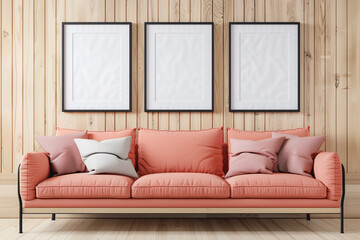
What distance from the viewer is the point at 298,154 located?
2.89m

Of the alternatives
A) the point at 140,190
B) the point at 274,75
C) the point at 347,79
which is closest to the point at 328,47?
the point at 347,79

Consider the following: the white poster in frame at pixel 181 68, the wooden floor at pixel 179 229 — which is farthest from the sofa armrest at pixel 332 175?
the white poster in frame at pixel 181 68

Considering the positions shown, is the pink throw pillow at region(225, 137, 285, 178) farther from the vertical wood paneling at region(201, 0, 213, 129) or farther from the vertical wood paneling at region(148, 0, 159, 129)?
the vertical wood paneling at region(148, 0, 159, 129)

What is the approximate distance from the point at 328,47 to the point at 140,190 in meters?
2.48

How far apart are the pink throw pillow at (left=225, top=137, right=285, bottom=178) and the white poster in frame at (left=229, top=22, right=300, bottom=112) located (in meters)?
0.58

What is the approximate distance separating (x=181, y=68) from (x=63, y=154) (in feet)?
4.80

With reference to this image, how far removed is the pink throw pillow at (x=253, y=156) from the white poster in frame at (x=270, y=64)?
58cm

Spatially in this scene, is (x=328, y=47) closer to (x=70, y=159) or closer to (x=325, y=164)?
(x=325, y=164)

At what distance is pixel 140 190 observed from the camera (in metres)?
2.60

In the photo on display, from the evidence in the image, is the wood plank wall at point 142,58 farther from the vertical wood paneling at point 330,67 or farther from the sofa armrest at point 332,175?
the sofa armrest at point 332,175

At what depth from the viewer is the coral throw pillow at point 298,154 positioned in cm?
285

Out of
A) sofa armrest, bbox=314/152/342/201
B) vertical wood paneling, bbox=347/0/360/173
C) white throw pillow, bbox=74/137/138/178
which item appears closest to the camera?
sofa armrest, bbox=314/152/342/201

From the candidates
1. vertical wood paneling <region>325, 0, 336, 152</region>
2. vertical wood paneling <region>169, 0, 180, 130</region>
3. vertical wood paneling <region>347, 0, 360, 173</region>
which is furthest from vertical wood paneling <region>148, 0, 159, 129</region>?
vertical wood paneling <region>347, 0, 360, 173</region>

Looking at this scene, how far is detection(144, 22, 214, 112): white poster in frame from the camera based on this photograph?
3.48 m
